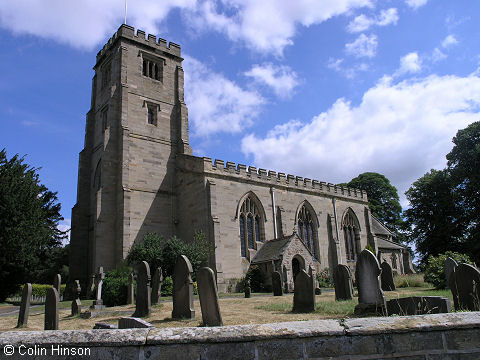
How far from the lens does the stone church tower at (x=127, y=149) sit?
83.4ft

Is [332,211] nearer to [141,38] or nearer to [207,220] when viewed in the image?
[207,220]

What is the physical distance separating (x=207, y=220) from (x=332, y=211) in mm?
13679

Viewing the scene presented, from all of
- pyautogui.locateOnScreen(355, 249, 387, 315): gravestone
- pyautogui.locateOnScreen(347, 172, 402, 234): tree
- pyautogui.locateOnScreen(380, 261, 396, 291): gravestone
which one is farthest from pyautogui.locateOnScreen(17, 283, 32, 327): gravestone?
pyautogui.locateOnScreen(347, 172, 402, 234): tree

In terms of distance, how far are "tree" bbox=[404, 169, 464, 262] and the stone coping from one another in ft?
117

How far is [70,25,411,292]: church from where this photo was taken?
2511 cm

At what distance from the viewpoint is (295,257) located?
81.8 ft

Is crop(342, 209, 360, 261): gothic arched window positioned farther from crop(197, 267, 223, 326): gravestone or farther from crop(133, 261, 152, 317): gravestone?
crop(197, 267, 223, 326): gravestone

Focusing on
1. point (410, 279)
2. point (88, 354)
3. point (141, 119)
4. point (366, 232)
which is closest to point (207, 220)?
point (141, 119)

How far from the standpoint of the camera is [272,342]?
344cm

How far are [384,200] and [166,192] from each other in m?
31.8

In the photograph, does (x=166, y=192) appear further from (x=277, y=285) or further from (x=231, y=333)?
(x=231, y=333)

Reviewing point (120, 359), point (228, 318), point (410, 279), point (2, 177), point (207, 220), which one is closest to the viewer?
point (120, 359)

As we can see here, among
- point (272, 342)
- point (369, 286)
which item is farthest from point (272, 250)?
point (272, 342)

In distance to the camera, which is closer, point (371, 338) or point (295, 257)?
point (371, 338)
